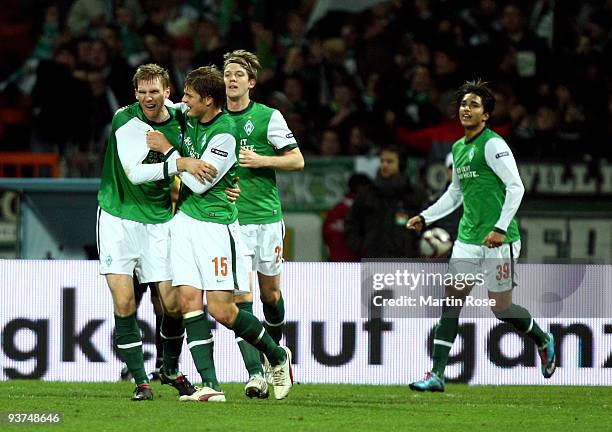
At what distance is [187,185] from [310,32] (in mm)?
8838

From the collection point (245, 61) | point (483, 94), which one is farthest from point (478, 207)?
point (245, 61)

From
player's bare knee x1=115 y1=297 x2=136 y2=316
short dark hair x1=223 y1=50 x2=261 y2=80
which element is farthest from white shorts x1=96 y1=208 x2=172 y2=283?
short dark hair x1=223 y1=50 x2=261 y2=80

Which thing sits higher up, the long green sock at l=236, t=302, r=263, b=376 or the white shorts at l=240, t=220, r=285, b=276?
the white shorts at l=240, t=220, r=285, b=276

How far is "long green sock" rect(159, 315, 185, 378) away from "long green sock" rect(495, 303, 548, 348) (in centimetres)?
250

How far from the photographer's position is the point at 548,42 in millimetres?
16578

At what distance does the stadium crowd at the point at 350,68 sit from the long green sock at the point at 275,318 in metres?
4.93

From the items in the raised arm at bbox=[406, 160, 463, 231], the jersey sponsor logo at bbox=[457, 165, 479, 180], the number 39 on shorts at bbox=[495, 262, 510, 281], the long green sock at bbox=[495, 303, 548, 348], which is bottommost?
the long green sock at bbox=[495, 303, 548, 348]

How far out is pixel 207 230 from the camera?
342 inches

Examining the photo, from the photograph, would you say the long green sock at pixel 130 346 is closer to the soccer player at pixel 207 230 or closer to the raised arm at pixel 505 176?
the soccer player at pixel 207 230

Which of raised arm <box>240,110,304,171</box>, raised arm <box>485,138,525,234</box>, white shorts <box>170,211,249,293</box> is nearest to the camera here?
white shorts <box>170,211,249,293</box>

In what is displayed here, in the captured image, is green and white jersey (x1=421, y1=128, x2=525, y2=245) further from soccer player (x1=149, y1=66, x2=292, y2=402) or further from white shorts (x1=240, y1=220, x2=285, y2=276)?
soccer player (x1=149, y1=66, x2=292, y2=402)

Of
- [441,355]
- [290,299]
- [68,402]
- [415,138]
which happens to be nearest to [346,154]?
[415,138]

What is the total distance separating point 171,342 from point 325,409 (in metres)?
1.35

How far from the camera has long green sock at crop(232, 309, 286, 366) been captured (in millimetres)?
8906
